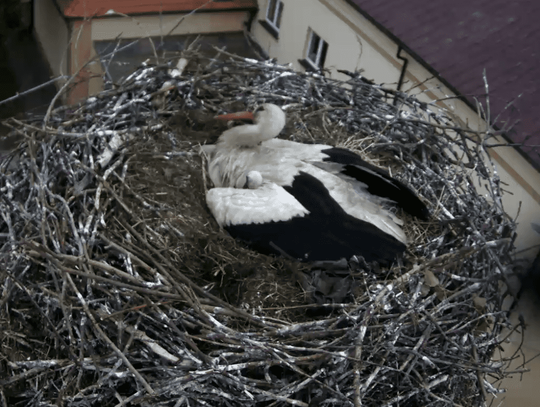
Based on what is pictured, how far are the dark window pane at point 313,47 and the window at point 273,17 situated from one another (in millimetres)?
156

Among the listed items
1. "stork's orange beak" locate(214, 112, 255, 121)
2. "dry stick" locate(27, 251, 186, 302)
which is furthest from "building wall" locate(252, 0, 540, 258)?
"dry stick" locate(27, 251, 186, 302)

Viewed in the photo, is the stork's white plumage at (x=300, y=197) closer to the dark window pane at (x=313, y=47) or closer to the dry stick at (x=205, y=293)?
the dry stick at (x=205, y=293)

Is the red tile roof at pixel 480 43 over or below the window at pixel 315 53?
over

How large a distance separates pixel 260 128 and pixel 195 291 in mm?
571

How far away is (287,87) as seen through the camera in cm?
219

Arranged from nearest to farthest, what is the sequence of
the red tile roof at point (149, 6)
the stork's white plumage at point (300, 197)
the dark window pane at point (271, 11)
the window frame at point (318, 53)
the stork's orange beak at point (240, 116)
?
the stork's white plumage at point (300, 197) → the red tile roof at point (149, 6) → the stork's orange beak at point (240, 116) → the dark window pane at point (271, 11) → the window frame at point (318, 53)

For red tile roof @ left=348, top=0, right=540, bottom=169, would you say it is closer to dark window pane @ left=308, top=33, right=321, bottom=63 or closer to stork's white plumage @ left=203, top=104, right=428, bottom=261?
dark window pane @ left=308, top=33, right=321, bottom=63

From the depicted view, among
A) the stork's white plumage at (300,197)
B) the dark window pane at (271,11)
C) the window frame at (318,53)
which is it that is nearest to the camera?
the stork's white plumage at (300,197)

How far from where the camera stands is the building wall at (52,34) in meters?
1.53

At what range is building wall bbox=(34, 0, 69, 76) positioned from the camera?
A: 60.3 inches

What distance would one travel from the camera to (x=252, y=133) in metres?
1.71

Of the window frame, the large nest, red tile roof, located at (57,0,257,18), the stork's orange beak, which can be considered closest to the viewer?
the large nest

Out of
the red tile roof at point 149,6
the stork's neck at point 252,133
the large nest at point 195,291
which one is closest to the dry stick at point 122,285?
the large nest at point 195,291

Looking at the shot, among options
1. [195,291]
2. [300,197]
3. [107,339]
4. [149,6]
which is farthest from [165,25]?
[107,339]
